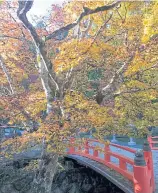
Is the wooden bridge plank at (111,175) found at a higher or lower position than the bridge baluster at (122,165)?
lower

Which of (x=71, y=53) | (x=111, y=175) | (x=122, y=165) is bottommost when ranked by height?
(x=111, y=175)

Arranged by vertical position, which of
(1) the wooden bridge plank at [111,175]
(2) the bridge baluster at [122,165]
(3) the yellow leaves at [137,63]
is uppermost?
(3) the yellow leaves at [137,63]

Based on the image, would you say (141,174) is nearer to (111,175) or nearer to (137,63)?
(111,175)

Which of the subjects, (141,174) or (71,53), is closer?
(141,174)

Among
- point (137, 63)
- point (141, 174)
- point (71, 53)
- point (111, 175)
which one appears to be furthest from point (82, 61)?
point (111, 175)

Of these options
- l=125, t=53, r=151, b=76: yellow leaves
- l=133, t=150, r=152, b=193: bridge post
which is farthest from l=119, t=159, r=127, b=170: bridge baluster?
l=125, t=53, r=151, b=76: yellow leaves

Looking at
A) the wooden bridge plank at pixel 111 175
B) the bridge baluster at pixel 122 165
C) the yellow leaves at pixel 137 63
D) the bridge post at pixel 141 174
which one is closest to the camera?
the bridge post at pixel 141 174

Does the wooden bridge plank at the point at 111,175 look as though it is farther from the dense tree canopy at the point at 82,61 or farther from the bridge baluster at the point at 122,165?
the dense tree canopy at the point at 82,61

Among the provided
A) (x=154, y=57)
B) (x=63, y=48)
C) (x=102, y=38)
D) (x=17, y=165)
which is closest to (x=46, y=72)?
(x=63, y=48)

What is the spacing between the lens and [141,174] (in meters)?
6.23

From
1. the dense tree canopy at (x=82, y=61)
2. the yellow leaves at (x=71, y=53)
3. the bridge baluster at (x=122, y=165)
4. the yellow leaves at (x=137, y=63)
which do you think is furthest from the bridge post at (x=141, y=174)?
the yellow leaves at (x=71, y=53)

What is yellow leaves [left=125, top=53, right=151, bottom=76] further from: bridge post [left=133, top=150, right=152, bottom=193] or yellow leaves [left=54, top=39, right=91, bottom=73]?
bridge post [left=133, top=150, right=152, bottom=193]

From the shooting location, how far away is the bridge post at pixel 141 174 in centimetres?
615

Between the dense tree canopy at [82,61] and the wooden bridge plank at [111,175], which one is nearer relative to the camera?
the dense tree canopy at [82,61]
